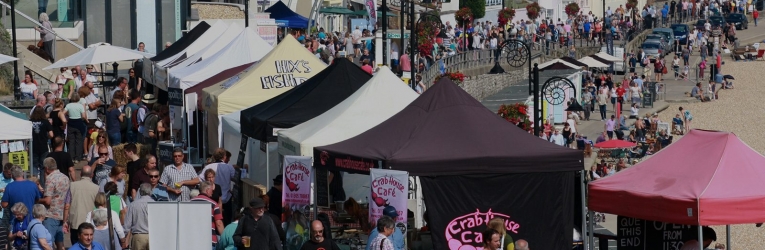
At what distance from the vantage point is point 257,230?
13.5 metres

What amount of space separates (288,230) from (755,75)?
56.9 metres

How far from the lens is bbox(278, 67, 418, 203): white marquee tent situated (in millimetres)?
16062

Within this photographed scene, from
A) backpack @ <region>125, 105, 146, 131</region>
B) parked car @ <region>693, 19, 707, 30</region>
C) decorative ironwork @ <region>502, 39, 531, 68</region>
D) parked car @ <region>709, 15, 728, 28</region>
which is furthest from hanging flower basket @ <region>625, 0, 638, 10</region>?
backpack @ <region>125, 105, 146, 131</region>

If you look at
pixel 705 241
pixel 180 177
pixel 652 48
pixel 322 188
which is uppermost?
pixel 652 48

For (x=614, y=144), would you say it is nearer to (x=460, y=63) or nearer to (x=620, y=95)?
(x=460, y=63)

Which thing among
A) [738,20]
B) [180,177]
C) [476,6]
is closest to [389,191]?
[180,177]

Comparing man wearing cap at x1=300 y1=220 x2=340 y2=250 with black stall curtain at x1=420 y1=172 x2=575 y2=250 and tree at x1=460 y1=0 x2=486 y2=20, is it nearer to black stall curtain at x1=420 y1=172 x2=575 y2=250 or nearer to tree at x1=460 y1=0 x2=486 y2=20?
black stall curtain at x1=420 y1=172 x2=575 y2=250

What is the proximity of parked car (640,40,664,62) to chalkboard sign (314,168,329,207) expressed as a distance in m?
52.2

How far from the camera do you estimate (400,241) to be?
44.7 feet

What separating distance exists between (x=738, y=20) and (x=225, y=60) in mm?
65542

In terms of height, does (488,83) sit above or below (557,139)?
above

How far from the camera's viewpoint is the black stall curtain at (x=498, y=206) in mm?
14172

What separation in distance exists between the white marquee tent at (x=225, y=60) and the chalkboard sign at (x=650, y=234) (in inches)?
396

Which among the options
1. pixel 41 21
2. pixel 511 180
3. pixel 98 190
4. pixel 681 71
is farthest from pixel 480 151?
pixel 681 71
